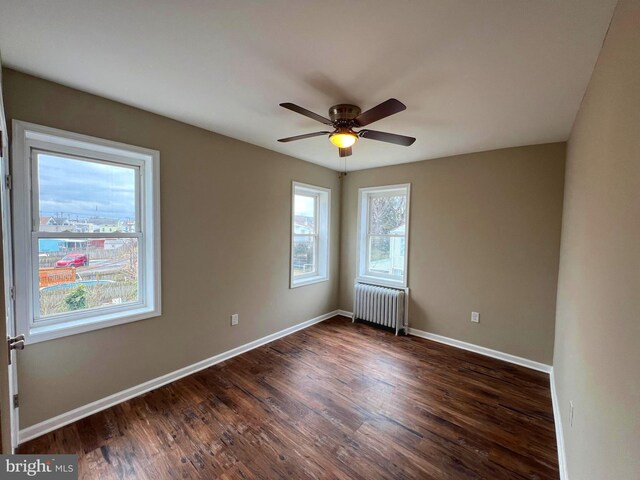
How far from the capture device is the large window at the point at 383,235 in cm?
406

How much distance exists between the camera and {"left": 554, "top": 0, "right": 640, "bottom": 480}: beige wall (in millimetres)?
840

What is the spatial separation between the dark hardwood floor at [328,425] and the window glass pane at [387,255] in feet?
4.81

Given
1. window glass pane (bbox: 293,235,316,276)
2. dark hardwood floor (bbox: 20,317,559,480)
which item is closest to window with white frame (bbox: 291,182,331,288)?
window glass pane (bbox: 293,235,316,276)

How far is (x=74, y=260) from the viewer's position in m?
2.12

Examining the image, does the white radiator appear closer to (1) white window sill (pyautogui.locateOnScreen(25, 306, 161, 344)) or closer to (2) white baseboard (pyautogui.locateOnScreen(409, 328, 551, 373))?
(2) white baseboard (pyautogui.locateOnScreen(409, 328, 551, 373))

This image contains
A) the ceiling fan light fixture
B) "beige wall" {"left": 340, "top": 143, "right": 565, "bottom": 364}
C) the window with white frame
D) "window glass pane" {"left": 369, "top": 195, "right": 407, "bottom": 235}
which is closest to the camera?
the ceiling fan light fixture

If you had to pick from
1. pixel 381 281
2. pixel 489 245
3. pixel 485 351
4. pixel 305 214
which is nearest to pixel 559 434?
pixel 485 351

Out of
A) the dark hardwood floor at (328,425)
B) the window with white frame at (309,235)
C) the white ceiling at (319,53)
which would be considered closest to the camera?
the white ceiling at (319,53)

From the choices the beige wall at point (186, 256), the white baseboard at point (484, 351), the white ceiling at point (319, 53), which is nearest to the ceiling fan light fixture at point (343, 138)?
the white ceiling at point (319, 53)

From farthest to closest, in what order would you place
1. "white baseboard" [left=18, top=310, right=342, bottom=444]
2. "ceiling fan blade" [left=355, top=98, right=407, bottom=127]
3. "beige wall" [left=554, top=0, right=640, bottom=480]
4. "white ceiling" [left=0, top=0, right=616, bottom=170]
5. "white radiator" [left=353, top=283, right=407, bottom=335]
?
"white radiator" [left=353, top=283, right=407, bottom=335], "white baseboard" [left=18, top=310, right=342, bottom=444], "ceiling fan blade" [left=355, top=98, right=407, bottom=127], "white ceiling" [left=0, top=0, right=616, bottom=170], "beige wall" [left=554, top=0, right=640, bottom=480]

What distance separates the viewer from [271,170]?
344 cm

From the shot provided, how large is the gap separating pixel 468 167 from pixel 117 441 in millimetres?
4263

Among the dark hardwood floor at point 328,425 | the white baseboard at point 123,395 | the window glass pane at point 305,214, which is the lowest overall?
the dark hardwood floor at point 328,425

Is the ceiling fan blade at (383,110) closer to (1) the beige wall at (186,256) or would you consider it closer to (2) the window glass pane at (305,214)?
(1) the beige wall at (186,256)
